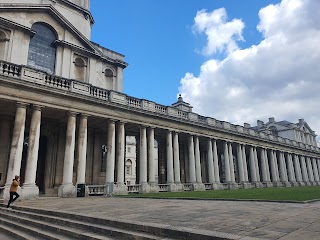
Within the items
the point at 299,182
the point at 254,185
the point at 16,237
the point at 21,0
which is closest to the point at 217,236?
the point at 16,237

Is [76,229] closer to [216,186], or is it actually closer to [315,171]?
[216,186]

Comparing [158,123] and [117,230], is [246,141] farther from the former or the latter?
[117,230]

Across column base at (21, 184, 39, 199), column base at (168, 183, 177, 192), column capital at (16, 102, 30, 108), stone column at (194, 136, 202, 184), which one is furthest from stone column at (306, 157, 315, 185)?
column capital at (16, 102, 30, 108)

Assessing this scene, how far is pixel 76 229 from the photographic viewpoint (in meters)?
7.20

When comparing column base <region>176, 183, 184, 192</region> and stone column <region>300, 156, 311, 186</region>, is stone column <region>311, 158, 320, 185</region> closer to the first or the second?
stone column <region>300, 156, 311, 186</region>

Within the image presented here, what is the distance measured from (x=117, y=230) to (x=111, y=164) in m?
15.5

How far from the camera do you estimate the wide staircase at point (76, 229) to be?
5.46 metres

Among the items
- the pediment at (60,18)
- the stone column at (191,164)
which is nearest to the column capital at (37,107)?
the pediment at (60,18)

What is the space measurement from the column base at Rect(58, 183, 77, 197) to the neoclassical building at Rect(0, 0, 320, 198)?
0.22 feet

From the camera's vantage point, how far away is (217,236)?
15.0 ft

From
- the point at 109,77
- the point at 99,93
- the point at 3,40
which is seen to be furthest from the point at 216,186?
the point at 3,40

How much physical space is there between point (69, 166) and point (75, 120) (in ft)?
11.8

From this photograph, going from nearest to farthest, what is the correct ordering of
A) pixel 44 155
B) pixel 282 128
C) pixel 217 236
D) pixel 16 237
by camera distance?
1. pixel 217 236
2. pixel 16 237
3. pixel 44 155
4. pixel 282 128

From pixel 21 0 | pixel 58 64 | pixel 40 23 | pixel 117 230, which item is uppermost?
pixel 21 0
